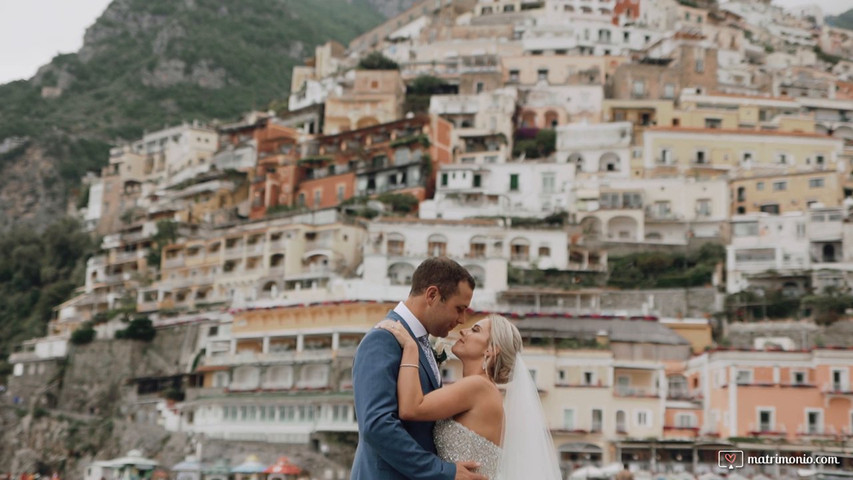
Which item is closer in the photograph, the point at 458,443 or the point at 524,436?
the point at 458,443

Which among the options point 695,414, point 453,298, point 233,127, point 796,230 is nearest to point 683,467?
point 695,414

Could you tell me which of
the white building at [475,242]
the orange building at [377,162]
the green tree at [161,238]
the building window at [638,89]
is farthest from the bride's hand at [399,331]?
the building window at [638,89]

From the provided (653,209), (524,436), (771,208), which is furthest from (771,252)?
(524,436)

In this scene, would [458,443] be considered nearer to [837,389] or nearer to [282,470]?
[282,470]

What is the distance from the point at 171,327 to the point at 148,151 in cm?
3355

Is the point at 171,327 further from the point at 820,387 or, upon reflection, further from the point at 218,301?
the point at 820,387

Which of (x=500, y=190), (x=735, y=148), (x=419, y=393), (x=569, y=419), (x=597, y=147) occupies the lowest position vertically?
(x=569, y=419)

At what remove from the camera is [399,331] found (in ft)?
17.3

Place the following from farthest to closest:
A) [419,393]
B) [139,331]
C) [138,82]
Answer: [138,82]
[139,331]
[419,393]

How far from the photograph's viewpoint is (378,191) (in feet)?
204

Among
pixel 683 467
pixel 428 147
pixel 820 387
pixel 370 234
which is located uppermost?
pixel 428 147

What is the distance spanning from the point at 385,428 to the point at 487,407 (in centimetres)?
65

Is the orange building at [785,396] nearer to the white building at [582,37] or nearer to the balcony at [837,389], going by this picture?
the balcony at [837,389]

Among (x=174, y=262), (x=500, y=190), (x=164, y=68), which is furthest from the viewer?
(x=164, y=68)
